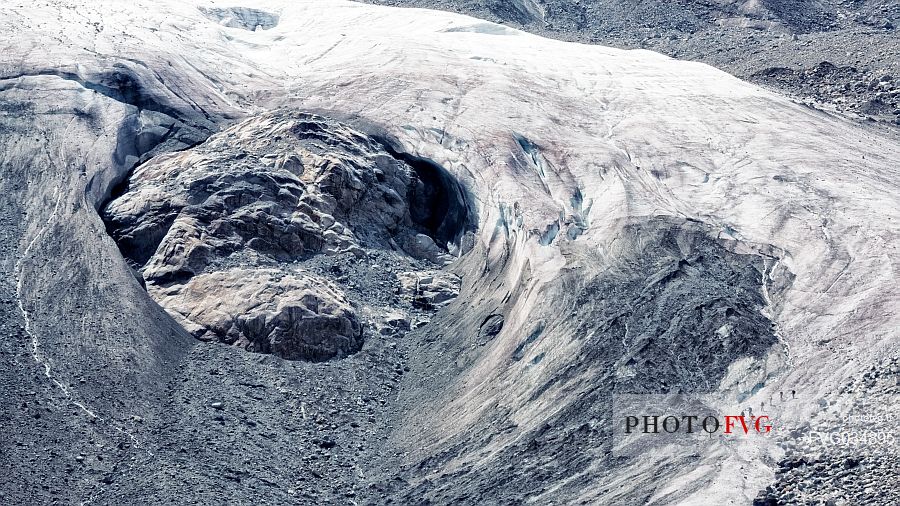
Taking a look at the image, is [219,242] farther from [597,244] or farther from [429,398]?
[597,244]

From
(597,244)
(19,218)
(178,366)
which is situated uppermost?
(597,244)

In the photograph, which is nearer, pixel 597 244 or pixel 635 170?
pixel 597 244

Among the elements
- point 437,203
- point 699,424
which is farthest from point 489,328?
point 437,203

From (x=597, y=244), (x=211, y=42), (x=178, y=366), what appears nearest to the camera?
(x=178, y=366)

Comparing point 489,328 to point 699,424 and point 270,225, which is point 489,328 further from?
point 270,225

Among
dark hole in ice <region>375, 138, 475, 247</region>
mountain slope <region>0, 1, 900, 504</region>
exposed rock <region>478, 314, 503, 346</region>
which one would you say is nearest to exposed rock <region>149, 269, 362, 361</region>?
mountain slope <region>0, 1, 900, 504</region>

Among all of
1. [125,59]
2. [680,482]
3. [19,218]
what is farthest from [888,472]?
[125,59]

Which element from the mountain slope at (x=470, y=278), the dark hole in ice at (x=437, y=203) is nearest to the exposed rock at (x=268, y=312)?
the mountain slope at (x=470, y=278)

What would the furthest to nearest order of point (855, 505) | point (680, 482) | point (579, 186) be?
point (579, 186)
point (680, 482)
point (855, 505)
